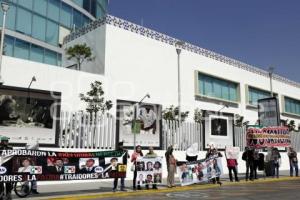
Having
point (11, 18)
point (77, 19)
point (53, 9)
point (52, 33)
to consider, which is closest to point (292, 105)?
point (77, 19)

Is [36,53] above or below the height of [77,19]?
below

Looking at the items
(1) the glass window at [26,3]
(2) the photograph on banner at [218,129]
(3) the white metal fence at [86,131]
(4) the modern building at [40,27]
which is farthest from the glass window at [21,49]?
(2) the photograph on banner at [218,129]

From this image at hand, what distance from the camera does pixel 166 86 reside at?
38.4 metres

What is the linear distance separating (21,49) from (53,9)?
6.29 metres

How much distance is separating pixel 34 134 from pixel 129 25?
20.1m

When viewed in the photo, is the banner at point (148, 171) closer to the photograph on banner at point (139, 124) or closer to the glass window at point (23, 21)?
the photograph on banner at point (139, 124)

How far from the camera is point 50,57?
38750 mm

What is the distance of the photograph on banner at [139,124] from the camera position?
21500 mm

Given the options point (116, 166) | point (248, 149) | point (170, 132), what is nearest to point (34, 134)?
point (116, 166)

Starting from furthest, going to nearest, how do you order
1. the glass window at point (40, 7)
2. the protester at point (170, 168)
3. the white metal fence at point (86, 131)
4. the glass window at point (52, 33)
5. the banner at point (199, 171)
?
the glass window at point (52, 33)
the glass window at point (40, 7)
the white metal fence at point (86, 131)
the banner at point (199, 171)
the protester at point (170, 168)

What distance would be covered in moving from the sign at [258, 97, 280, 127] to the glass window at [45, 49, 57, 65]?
21634 mm

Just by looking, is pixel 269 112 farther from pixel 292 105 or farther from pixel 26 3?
pixel 292 105

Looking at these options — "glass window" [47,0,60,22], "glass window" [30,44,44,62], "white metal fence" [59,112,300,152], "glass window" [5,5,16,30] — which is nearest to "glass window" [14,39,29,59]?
"glass window" [30,44,44,62]

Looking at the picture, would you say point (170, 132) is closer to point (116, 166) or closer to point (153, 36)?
point (116, 166)
